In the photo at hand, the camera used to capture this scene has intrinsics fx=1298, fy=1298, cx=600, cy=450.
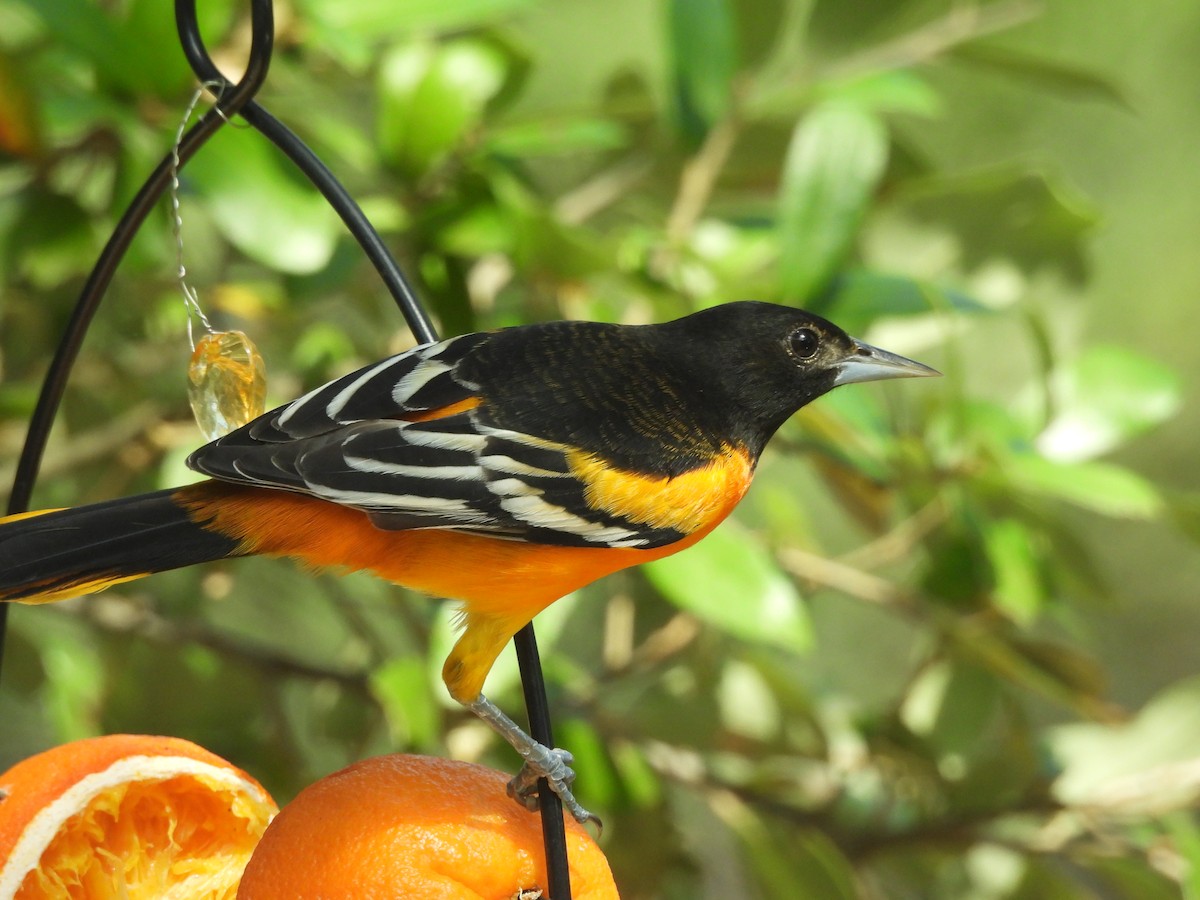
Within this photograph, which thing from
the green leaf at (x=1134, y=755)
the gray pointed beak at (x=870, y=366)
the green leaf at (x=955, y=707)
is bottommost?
the green leaf at (x=1134, y=755)

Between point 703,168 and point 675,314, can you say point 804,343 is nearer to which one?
point 675,314

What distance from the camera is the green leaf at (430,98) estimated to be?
1.75 m

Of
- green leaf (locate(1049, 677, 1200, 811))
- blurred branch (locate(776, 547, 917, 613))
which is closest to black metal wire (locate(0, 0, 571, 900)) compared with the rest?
blurred branch (locate(776, 547, 917, 613))

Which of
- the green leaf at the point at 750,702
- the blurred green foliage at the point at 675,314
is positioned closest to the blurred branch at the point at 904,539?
the blurred green foliage at the point at 675,314

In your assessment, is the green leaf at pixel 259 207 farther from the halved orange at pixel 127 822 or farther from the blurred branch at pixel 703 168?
the halved orange at pixel 127 822

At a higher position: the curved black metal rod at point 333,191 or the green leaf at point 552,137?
the green leaf at point 552,137

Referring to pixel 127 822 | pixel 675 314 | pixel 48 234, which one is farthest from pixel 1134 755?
pixel 48 234

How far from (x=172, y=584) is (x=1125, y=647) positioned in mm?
2456

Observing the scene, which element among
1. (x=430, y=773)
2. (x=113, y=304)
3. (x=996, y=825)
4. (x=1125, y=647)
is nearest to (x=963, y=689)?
(x=996, y=825)

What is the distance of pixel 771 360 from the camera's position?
114 cm

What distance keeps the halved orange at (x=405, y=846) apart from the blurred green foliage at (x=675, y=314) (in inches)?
28.5

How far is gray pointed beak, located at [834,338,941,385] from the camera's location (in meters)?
1.14

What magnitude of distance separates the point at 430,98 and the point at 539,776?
1.10 metres

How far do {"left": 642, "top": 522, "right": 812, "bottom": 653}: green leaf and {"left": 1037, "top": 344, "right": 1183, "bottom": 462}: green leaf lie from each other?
1.73ft
